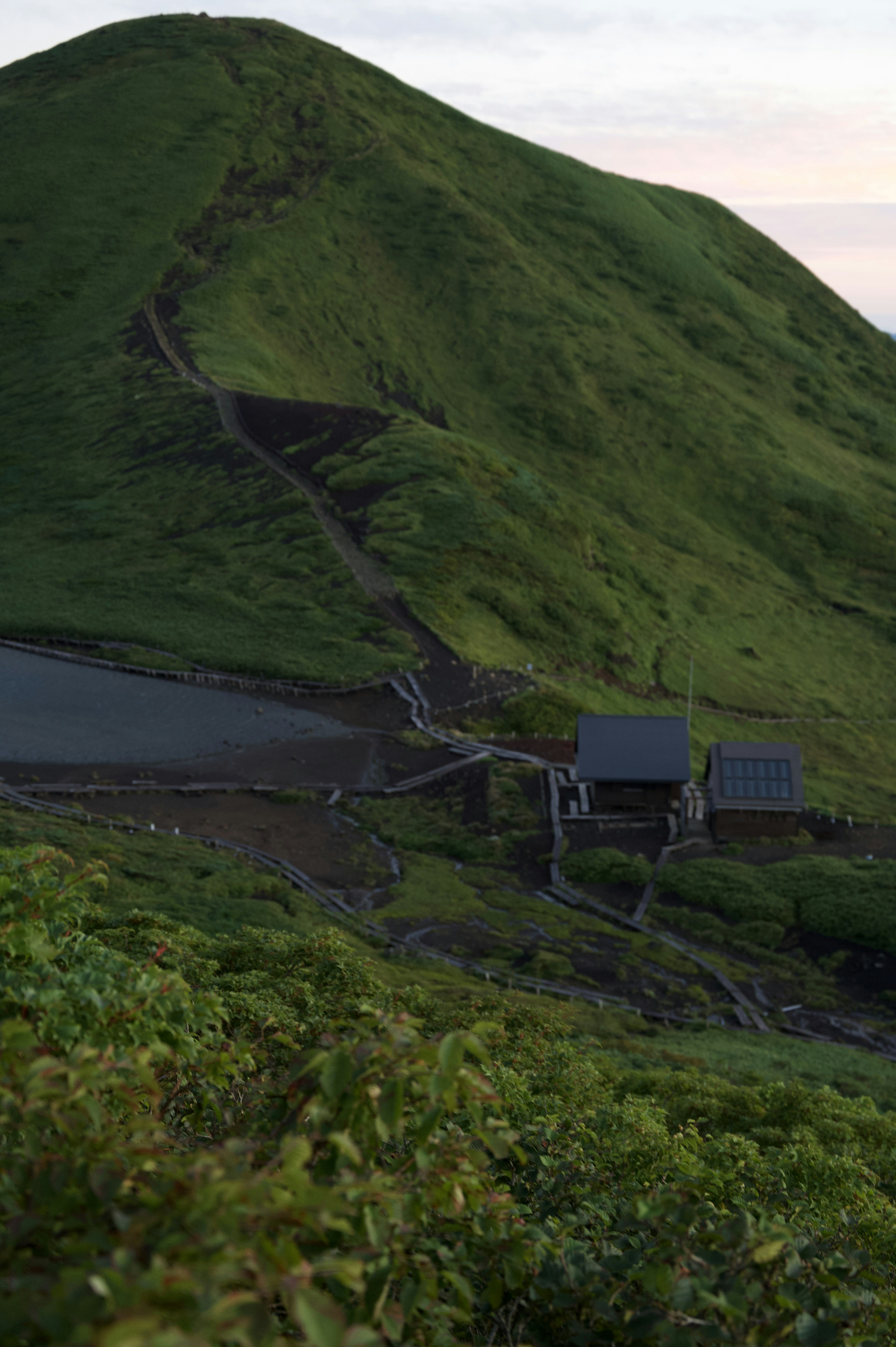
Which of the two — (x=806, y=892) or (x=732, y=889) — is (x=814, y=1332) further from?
(x=732, y=889)

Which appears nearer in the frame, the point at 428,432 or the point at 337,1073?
the point at 337,1073

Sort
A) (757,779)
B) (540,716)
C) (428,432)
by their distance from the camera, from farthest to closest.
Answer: (428,432) → (540,716) → (757,779)

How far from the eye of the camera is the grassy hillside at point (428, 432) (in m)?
96.9

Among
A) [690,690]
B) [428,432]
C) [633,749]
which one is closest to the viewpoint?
[633,749]

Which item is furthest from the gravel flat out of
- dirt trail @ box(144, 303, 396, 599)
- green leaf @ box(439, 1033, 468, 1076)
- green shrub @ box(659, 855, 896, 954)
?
green leaf @ box(439, 1033, 468, 1076)

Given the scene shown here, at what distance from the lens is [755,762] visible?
57.0 metres

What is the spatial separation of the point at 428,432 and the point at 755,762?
2916 inches

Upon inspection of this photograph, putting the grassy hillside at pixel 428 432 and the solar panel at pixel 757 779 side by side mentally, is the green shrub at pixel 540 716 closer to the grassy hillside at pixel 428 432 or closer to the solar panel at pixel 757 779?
the grassy hillside at pixel 428 432

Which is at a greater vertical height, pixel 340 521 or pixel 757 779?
pixel 340 521

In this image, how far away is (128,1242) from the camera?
4602 millimetres

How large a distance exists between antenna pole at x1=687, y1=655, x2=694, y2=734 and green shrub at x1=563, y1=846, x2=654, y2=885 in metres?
23.9

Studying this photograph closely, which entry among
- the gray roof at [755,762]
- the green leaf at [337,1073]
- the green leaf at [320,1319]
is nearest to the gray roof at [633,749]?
the gray roof at [755,762]

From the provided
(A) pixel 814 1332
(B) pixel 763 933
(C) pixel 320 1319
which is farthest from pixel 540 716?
(C) pixel 320 1319

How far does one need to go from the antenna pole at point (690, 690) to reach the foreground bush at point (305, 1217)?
69.6 metres
